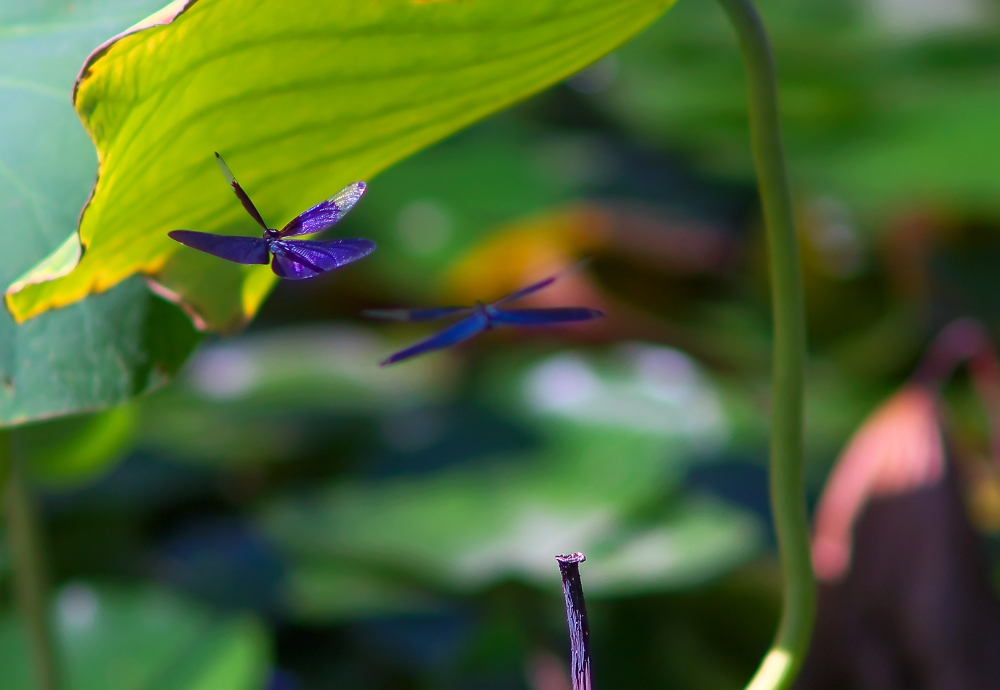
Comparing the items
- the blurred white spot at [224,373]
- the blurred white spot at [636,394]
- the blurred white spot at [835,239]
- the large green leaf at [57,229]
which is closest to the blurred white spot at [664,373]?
the blurred white spot at [636,394]

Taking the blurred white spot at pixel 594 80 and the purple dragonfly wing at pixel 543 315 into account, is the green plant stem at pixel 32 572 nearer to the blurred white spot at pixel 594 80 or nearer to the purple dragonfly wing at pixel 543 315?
the purple dragonfly wing at pixel 543 315

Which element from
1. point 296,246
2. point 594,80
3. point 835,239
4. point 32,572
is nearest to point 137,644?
point 32,572

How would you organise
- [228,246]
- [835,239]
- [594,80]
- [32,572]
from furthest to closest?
[594,80] < [835,239] < [32,572] < [228,246]

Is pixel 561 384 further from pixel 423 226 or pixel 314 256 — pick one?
pixel 314 256

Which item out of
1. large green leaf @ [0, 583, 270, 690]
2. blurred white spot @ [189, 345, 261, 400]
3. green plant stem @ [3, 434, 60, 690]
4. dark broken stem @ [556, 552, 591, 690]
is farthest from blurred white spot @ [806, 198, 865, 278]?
dark broken stem @ [556, 552, 591, 690]

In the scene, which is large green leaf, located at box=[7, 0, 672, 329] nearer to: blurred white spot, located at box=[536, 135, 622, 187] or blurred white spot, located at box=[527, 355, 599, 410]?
blurred white spot, located at box=[527, 355, 599, 410]

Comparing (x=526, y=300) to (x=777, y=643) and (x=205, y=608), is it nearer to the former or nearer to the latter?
(x=205, y=608)
